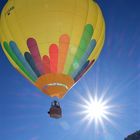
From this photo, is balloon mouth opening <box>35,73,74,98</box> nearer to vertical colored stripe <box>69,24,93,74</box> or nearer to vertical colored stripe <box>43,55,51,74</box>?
vertical colored stripe <box>43,55,51,74</box>

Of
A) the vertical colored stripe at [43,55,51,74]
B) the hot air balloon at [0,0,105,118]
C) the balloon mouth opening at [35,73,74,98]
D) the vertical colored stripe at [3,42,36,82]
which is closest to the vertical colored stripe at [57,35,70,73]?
the hot air balloon at [0,0,105,118]

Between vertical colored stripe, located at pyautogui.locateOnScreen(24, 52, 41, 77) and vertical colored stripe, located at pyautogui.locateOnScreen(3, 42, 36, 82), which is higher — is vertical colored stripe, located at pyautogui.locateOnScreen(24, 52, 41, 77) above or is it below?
below

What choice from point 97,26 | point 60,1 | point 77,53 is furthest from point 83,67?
point 60,1

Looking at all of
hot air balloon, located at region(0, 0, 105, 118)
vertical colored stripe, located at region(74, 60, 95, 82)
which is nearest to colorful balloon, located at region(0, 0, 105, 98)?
hot air balloon, located at region(0, 0, 105, 118)

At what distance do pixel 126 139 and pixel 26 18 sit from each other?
12122 centimetres

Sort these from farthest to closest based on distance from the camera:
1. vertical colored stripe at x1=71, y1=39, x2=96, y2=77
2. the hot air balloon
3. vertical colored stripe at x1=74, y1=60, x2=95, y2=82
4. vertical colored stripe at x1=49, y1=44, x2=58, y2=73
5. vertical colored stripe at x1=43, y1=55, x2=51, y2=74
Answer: vertical colored stripe at x1=74, y1=60, x2=95, y2=82
vertical colored stripe at x1=71, y1=39, x2=96, y2=77
vertical colored stripe at x1=43, y1=55, x2=51, y2=74
vertical colored stripe at x1=49, y1=44, x2=58, y2=73
the hot air balloon

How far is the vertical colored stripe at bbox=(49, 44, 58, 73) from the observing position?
2925 centimetres

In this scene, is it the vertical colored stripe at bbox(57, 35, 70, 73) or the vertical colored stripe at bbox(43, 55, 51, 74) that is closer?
the vertical colored stripe at bbox(57, 35, 70, 73)

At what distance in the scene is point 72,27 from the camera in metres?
29.4

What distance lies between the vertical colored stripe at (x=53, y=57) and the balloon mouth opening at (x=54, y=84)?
21.6 inches

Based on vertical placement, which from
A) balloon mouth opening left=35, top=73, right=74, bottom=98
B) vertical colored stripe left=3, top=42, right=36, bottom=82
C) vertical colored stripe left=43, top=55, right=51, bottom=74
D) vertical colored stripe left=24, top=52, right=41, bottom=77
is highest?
vertical colored stripe left=3, top=42, right=36, bottom=82

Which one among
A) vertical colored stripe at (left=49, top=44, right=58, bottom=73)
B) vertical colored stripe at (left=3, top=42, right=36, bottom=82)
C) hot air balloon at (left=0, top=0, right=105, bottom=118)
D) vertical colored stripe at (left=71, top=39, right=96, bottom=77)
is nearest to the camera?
hot air balloon at (left=0, top=0, right=105, bottom=118)

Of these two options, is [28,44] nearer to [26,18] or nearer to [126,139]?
[26,18]

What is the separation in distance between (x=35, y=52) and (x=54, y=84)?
3132mm
